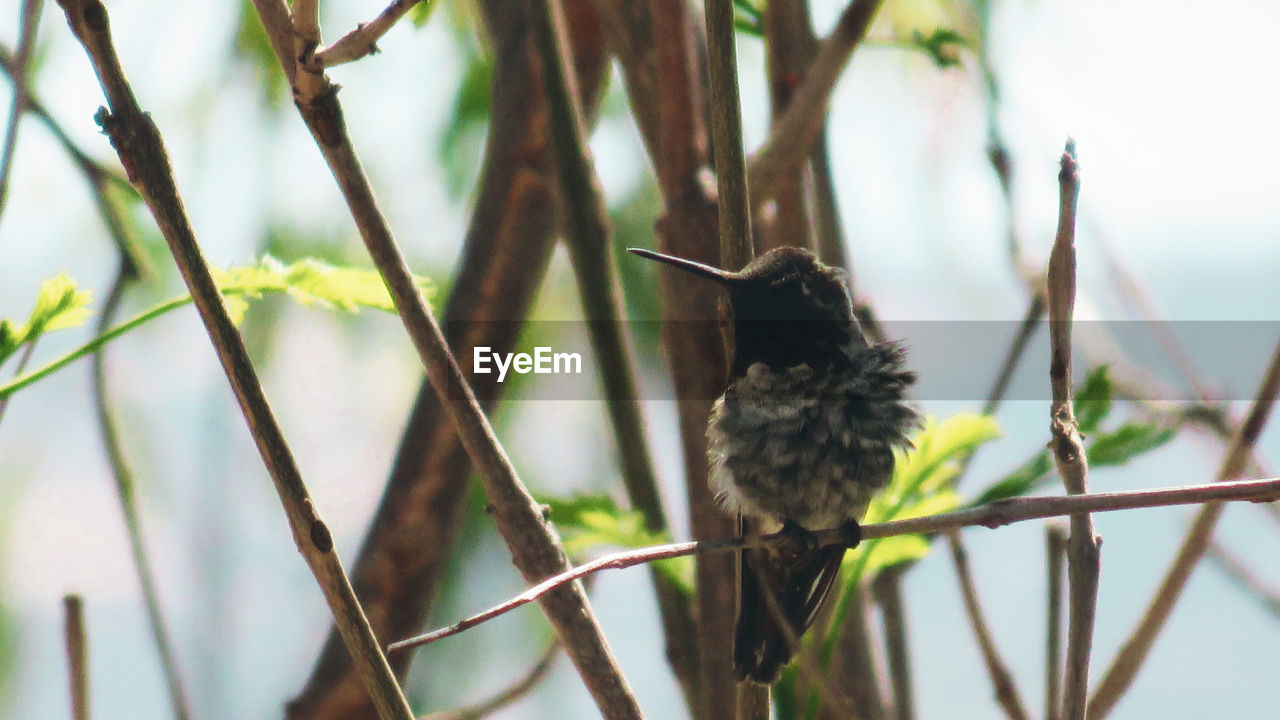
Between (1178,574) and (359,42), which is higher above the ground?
(359,42)

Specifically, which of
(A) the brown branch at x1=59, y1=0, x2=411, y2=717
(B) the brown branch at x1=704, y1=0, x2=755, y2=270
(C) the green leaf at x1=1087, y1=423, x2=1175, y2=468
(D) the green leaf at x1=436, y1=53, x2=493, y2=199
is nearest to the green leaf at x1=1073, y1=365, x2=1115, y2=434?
(C) the green leaf at x1=1087, y1=423, x2=1175, y2=468

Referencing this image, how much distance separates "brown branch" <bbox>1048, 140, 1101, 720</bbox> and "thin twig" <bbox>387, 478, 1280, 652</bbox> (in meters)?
0.06

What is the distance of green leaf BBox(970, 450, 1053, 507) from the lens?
171 centimetres

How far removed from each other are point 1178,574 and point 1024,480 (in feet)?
1.10

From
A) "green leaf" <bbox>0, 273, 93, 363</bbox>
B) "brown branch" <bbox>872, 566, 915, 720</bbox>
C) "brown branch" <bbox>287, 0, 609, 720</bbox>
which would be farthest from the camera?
"brown branch" <bbox>287, 0, 609, 720</bbox>

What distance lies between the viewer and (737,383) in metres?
1.79

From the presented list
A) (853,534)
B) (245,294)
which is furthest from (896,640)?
(245,294)

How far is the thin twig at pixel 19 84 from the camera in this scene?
105 centimetres

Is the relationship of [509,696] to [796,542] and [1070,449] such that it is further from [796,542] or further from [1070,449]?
[1070,449]

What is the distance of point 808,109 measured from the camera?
69.0 inches

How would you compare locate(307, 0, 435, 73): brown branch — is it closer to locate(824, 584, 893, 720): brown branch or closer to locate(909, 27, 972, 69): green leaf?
locate(909, 27, 972, 69): green leaf

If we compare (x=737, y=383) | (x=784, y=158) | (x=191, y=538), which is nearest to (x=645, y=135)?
(x=784, y=158)

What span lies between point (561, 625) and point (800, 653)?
0.34 meters

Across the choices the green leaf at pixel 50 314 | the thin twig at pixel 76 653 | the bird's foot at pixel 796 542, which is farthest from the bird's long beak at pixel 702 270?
the thin twig at pixel 76 653
